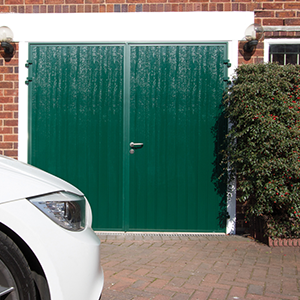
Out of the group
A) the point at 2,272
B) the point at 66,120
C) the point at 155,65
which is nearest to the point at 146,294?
the point at 2,272

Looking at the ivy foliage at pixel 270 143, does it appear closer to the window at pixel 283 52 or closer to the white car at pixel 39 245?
the window at pixel 283 52

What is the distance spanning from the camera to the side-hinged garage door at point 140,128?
5.13 metres

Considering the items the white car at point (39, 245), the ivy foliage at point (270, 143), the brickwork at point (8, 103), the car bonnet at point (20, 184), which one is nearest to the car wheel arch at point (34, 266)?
the white car at point (39, 245)

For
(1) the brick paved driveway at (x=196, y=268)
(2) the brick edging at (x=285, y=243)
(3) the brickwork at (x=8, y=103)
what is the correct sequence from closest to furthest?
(1) the brick paved driveway at (x=196, y=268), (2) the brick edging at (x=285, y=243), (3) the brickwork at (x=8, y=103)

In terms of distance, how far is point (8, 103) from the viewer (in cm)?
521

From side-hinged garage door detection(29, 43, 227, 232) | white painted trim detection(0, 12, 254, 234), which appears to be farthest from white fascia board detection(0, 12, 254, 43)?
side-hinged garage door detection(29, 43, 227, 232)

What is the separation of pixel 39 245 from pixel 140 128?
3.40 m

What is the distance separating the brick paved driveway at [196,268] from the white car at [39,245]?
3.47ft

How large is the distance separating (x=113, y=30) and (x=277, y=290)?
4.23m

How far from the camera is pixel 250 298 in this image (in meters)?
2.92

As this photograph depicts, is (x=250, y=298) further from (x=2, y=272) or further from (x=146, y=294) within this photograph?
(x=2, y=272)

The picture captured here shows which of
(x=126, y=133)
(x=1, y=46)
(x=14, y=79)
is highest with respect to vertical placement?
(x=1, y=46)

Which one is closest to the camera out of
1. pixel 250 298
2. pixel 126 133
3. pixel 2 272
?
pixel 2 272

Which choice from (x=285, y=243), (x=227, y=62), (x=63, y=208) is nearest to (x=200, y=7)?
(x=227, y=62)
